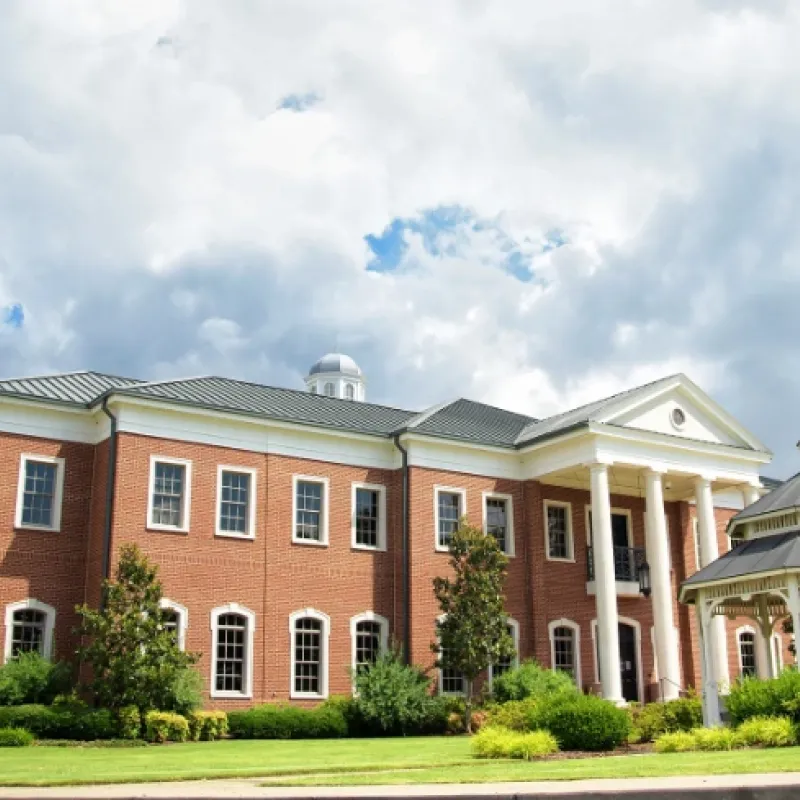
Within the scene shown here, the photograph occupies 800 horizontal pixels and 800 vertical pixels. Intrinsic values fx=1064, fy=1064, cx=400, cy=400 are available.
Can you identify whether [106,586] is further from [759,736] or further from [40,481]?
[759,736]

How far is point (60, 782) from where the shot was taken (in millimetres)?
14305

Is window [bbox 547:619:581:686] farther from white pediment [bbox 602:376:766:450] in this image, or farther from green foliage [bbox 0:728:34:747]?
green foliage [bbox 0:728:34:747]

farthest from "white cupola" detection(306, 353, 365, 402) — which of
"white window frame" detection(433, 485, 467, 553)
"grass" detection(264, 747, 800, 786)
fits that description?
"grass" detection(264, 747, 800, 786)

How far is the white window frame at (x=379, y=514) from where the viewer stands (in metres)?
33.1

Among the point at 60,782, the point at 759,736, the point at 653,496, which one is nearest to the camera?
the point at 60,782

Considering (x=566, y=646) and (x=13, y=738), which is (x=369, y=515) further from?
(x=13, y=738)

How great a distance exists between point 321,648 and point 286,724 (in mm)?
4017

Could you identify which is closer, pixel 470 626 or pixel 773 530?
pixel 773 530

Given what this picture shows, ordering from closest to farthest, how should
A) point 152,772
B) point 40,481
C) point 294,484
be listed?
1. point 152,772
2. point 40,481
3. point 294,484

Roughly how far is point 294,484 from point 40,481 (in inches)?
289

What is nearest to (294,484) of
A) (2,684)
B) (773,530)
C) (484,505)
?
(484,505)

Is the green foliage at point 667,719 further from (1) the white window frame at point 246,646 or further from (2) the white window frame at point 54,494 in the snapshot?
(2) the white window frame at point 54,494

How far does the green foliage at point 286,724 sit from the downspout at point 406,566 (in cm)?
429

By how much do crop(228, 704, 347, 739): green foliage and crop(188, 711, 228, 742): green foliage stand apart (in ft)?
1.49
